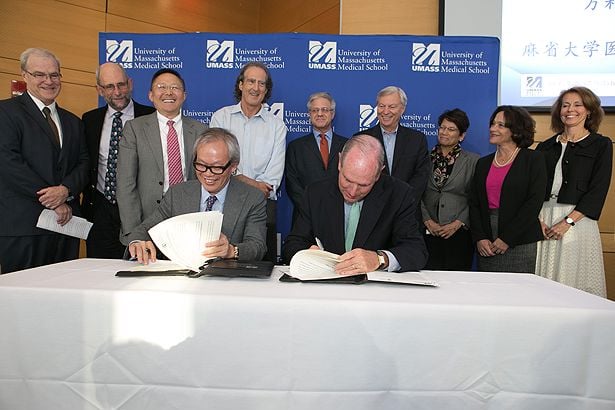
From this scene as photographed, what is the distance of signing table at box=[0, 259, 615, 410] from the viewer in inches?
48.6

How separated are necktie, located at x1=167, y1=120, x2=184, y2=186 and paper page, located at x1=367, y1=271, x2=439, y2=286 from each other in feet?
4.75

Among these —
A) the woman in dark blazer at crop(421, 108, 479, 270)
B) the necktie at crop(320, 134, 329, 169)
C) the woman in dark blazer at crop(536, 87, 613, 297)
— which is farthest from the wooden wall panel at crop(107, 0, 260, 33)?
the woman in dark blazer at crop(536, 87, 613, 297)

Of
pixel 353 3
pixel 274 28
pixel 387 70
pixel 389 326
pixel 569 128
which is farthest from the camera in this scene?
pixel 274 28

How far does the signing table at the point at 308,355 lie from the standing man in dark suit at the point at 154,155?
1359 mm

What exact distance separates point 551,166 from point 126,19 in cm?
493

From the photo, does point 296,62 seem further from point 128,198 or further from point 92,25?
point 92,25

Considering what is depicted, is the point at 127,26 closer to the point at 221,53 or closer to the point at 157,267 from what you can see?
the point at 221,53

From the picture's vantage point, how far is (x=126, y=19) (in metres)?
5.80

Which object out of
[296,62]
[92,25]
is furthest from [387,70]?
[92,25]

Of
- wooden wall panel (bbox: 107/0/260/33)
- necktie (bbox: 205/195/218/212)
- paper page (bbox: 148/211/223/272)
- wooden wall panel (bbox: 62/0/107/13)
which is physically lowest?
paper page (bbox: 148/211/223/272)

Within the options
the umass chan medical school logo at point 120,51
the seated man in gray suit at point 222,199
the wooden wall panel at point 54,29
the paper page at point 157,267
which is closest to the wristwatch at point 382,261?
the seated man in gray suit at point 222,199

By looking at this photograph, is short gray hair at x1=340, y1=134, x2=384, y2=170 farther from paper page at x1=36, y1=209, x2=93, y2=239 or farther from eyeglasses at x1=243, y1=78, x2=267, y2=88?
paper page at x1=36, y1=209, x2=93, y2=239

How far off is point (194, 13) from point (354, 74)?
3.26 meters

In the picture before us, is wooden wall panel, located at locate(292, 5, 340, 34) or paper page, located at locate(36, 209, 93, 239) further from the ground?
wooden wall panel, located at locate(292, 5, 340, 34)
